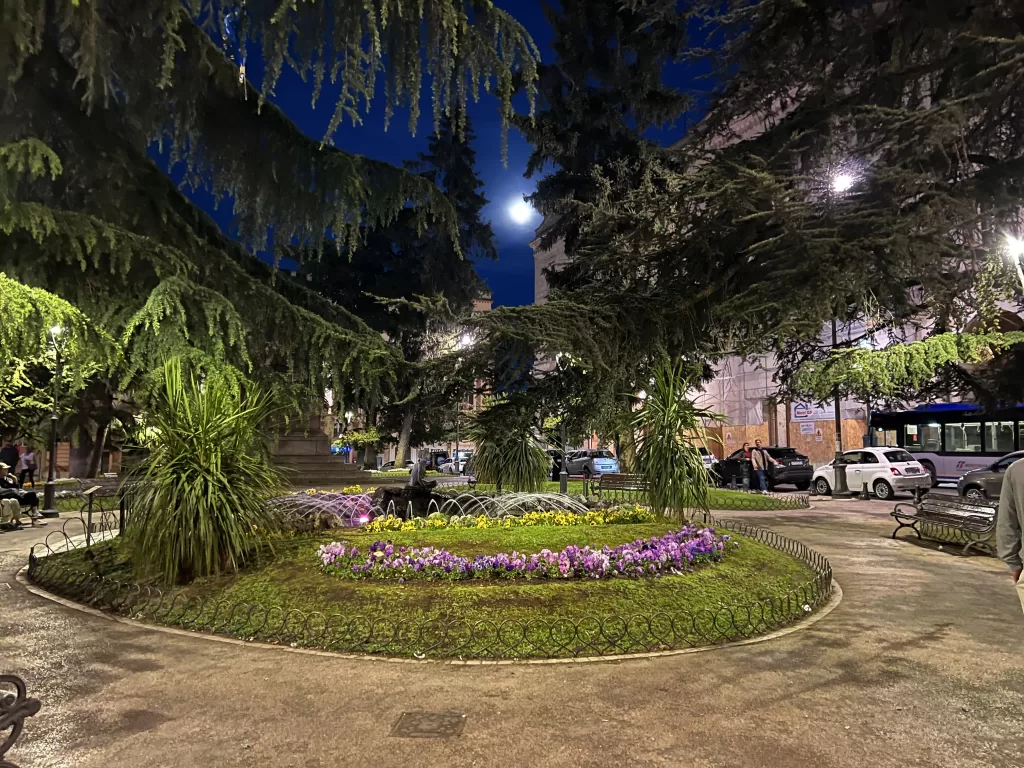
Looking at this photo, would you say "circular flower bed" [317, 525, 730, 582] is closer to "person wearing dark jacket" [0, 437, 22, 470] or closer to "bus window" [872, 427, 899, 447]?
"person wearing dark jacket" [0, 437, 22, 470]

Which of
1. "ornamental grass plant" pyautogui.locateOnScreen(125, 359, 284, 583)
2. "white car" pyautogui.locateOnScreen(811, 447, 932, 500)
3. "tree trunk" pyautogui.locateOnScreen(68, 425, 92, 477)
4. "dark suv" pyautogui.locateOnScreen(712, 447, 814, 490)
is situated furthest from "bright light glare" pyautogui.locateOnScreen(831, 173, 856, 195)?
"tree trunk" pyautogui.locateOnScreen(68, 425, 92, 477)

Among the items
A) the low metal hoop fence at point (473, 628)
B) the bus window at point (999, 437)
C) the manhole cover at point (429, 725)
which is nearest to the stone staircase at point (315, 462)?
the low metal hoop fence at point (473, 628)

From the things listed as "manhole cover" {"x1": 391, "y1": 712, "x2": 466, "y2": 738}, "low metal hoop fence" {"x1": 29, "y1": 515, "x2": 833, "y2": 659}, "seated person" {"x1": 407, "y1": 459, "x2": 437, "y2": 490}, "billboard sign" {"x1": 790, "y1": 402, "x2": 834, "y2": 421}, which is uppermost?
"billboard sign" {"x1": 790, "y1": 402, "x2": 834, "y2": 421}

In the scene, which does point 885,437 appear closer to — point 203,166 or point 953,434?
point 953,434

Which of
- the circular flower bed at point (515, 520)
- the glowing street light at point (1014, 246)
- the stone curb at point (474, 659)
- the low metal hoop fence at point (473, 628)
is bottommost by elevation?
the stone curb at point (474, 659)

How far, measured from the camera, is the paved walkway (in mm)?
3445

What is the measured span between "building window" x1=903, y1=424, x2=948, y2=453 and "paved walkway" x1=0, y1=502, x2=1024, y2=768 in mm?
20510

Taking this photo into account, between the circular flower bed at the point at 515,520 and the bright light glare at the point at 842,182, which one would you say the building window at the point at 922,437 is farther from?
the circular flower bed at the point at 515,520

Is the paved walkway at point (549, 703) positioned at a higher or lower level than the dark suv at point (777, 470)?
lower

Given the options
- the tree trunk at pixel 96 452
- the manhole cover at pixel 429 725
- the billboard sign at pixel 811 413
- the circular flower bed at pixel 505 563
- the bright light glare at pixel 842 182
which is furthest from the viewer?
the billboard sign at pixel 811 413

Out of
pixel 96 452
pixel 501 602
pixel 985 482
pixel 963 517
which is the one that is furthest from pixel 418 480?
pixel 96 452

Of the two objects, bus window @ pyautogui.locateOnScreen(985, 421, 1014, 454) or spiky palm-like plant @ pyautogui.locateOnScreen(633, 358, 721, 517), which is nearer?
spiky palm-like plant @ pyautogui.locateOnScreen(633, 358, 721, 517)

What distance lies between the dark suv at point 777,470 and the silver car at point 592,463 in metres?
8.70

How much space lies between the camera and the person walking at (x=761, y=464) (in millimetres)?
23373
